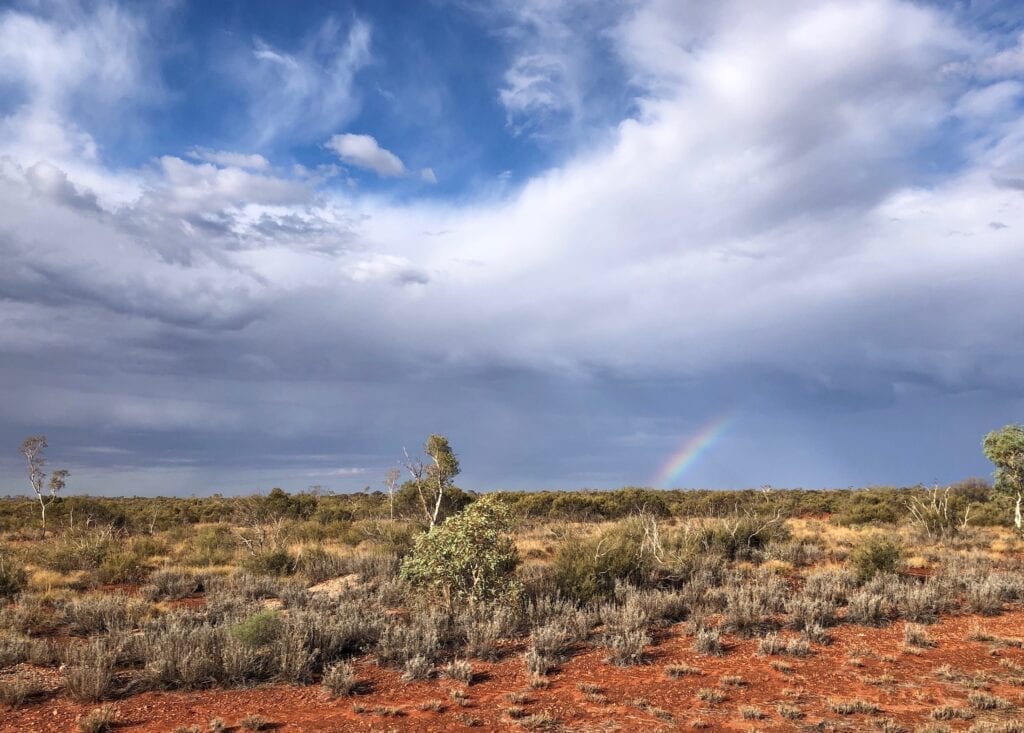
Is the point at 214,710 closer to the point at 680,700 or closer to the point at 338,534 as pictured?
the point at 680,700

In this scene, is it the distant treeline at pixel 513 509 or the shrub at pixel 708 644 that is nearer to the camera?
the shrub at pixel 708 644

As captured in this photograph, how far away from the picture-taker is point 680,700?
8828mm

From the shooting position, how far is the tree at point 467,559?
1280cm

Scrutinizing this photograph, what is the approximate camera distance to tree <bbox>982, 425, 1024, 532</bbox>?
71.6ft

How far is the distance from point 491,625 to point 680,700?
3.46 metres

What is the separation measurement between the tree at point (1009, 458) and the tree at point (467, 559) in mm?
18441

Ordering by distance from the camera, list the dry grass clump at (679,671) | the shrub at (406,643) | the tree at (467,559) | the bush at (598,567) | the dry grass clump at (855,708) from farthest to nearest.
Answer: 1. the bush at (598,567)
2. the tree at (467,559)
3. the shrub at (406,643)
4. the dry grass clump at (679,671)
5. the dry grass clump at (855,708)

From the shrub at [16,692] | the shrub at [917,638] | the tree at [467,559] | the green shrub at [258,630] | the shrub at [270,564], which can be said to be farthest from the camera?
the shrub at [270,564]

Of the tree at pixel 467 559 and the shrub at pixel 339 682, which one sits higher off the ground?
the tree at pixel 467 559

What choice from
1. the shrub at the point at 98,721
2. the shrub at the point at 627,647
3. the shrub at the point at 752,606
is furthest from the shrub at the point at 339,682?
the shrub at the point at 752,606

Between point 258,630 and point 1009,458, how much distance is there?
2379cm

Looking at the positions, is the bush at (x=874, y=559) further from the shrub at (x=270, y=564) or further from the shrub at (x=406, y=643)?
the shrub at (x=270, y=564)

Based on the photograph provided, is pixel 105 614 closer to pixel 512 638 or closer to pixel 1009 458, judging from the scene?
pixel 512 638

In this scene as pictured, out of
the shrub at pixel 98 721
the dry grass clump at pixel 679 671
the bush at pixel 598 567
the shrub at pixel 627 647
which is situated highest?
the bush at pixel 598 567
